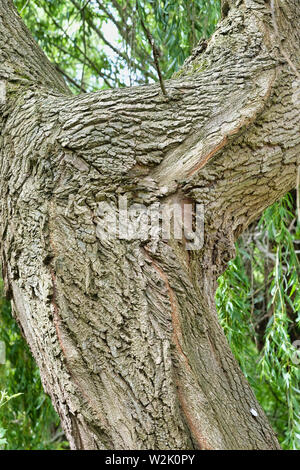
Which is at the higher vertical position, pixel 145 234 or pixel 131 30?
pixel 131 30

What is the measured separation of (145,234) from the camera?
1.29 meters

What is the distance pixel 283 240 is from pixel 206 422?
1517 mm

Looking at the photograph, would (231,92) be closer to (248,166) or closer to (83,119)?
(248,166)

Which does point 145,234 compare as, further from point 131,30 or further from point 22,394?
point 22,394

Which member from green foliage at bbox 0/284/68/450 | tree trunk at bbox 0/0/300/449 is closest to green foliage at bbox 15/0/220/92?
tree trunk at bbox 0/0/300/449

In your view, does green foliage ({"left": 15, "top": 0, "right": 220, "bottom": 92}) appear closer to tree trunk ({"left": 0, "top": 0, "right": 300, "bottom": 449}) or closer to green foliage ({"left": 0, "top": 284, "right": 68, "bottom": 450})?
tree trunk ({"left": 0, "top": 0, "right": 300, "bottom": 449})

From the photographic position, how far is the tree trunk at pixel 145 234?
3.93ft

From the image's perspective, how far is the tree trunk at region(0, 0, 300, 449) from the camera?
1.20 metres

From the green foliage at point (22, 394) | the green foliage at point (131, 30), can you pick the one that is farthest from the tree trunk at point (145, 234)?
the green foliage at point (22, 394)

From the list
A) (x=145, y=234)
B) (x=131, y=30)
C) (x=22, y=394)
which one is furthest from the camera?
(x=22, y=394)

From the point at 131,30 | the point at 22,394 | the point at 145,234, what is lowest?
the point at 22,394

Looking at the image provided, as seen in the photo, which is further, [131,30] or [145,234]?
[131,30]

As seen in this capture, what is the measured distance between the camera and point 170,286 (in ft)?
4.21

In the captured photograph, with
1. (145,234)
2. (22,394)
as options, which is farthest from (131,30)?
(22,394)
